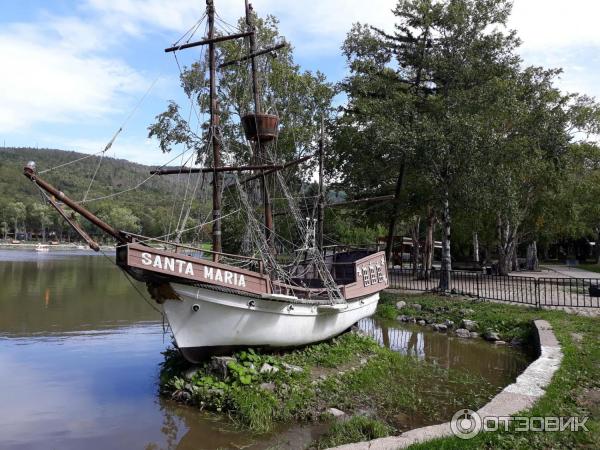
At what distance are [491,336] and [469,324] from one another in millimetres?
1224

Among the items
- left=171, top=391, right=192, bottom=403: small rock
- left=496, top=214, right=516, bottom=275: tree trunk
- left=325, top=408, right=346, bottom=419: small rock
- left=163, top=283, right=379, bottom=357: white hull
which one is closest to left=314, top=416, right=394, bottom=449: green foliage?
left=325, top=408, right=346, bottom=419: small rock

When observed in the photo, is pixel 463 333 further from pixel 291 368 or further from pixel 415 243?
pixel 415 243

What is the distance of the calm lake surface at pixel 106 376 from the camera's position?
775cm

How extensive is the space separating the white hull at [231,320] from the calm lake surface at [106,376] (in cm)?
142

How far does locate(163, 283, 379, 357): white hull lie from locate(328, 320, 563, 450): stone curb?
14.3 feet

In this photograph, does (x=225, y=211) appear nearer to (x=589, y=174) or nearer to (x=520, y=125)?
(x=520, y=125)

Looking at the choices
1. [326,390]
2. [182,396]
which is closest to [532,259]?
[326,390]

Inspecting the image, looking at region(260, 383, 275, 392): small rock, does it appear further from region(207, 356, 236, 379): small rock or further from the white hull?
the white hull

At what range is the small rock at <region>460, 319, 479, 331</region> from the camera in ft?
52.6

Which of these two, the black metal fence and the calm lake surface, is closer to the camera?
the calm lake surface

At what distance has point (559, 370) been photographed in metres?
9.15

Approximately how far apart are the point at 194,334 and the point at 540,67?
2612cm

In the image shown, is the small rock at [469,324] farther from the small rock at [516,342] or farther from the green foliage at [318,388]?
the green foliage at [318,388]

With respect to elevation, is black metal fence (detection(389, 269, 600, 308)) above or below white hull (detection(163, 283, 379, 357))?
below
